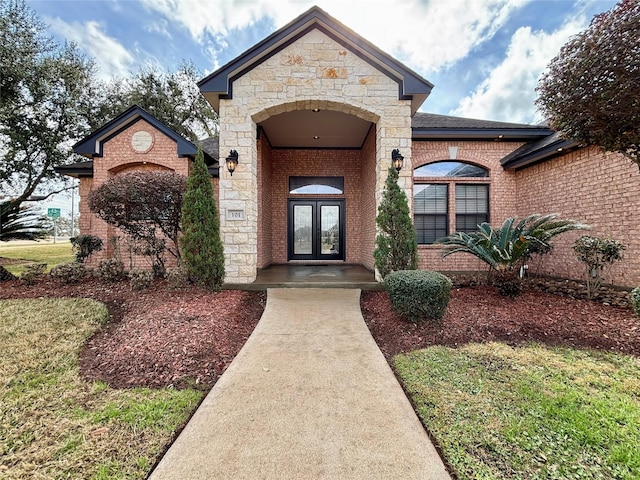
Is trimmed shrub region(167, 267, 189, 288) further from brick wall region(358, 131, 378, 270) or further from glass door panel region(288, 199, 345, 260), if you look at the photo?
glass door panel region(288, 199, 345, 260)

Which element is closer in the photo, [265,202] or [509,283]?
[509,283]

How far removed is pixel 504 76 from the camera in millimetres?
→ 12852

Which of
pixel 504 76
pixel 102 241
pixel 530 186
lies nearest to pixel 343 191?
pixel 530 186

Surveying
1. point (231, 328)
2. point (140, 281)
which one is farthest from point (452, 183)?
point (140, 281)

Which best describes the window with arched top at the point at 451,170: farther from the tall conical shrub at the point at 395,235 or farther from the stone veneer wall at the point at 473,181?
the tall conical shrub at the point at 395,235

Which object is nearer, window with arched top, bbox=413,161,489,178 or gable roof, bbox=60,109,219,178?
gable roof, bbox=60,109,219,178

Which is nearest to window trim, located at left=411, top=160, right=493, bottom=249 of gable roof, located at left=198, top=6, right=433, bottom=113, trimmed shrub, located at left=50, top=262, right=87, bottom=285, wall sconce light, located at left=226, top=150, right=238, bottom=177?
gable roof, located at left=198, top=6, right=433, bottom=113

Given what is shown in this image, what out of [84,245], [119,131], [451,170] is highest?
[119,131]

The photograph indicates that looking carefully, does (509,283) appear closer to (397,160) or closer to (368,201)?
(397,160)

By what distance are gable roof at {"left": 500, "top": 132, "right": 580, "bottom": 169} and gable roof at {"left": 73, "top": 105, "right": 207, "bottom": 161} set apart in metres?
8.78

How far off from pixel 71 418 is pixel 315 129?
7.76 meters

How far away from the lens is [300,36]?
19.4 ft

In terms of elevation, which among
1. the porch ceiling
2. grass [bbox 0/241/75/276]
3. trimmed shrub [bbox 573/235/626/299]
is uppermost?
the porch ceiling

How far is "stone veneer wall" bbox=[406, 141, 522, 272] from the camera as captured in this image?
7.91 m
